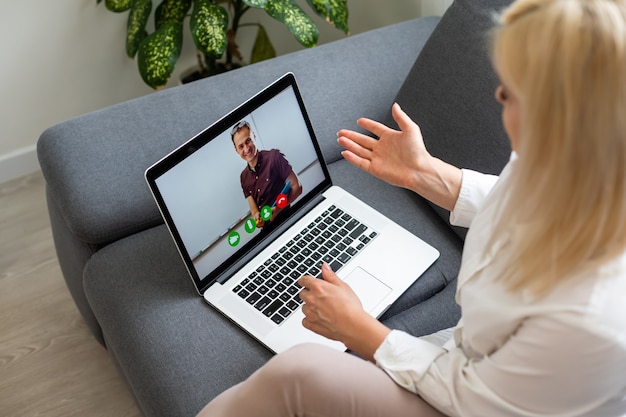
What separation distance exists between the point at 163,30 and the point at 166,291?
2.85ft

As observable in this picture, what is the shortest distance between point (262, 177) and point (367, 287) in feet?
0.96

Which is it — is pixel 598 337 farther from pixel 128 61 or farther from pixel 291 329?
pixel 128 61

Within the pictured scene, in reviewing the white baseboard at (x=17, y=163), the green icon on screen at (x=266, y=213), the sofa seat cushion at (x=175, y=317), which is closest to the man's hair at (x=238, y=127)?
the green icon on screen at (x=266, y=213)

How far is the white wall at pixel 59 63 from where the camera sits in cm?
204

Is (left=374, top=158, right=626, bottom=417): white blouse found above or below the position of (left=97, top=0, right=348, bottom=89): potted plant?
below

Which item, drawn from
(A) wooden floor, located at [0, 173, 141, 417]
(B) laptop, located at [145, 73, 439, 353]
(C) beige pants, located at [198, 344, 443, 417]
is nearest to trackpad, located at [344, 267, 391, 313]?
(B) laptop, located at [145, 73, 439, 353]

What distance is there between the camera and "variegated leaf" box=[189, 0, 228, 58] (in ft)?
6.00

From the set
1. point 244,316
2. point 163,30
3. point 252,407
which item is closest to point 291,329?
point 244,316

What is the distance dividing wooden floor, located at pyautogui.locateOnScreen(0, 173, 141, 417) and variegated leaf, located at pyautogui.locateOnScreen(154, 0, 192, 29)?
704mm

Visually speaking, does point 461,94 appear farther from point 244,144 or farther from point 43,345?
point 43,345

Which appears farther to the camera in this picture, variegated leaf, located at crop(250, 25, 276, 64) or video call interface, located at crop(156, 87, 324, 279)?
variegated leaf, located at crop(250, 25, 276, 64)

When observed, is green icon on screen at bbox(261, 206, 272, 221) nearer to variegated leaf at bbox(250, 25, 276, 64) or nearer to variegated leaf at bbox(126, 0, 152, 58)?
variegated leaf at bbox(126, 0, 152, 58)

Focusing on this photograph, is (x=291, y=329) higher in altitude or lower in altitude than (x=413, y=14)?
lower

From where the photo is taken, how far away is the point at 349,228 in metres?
1.45
